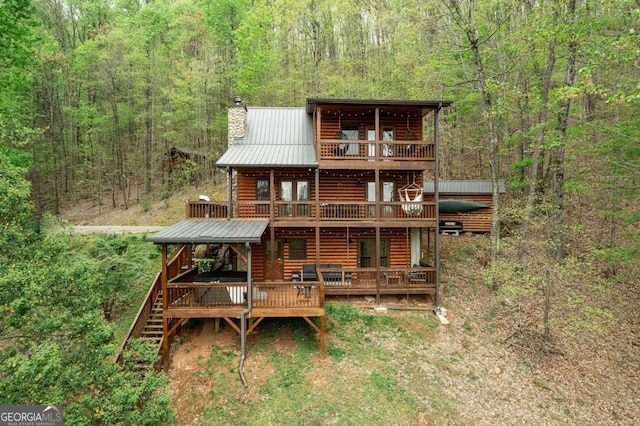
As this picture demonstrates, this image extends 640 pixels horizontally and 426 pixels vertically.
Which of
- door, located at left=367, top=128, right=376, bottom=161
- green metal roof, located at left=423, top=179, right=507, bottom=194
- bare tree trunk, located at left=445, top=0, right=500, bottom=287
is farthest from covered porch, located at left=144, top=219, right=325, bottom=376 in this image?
green metal roof, located at left=423, top=179, right=507, bottom=194

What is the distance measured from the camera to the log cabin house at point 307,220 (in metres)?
10.0

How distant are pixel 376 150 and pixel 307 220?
4.03m

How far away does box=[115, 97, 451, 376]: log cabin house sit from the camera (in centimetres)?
1002

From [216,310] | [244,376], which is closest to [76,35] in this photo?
[216,310]

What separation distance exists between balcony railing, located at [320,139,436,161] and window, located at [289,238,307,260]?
158 inches

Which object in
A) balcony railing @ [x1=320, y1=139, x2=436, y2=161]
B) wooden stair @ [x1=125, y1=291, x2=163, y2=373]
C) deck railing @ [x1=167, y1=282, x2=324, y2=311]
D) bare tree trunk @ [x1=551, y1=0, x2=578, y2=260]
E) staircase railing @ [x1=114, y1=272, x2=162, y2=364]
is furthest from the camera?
balcony railing @ [x1=320, y1=139, x2=436, y2=161]

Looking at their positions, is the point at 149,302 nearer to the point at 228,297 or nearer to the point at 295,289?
the point at 228,297

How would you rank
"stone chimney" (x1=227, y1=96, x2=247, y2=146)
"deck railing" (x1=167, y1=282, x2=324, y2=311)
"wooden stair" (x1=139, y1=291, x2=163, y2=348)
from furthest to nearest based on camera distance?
"stone chimney" (x1=227, y1=96, x2=247, y2=146) → "deck railing" (x1=167, y1=282, x2=324, y2=311) → "wooden stair" (x1=139, y1=291, x2=163, y2=348)

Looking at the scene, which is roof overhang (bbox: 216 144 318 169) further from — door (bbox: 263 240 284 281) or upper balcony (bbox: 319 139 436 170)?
door (bbox: 263 240 284 281)

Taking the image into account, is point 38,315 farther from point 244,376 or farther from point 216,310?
point 244,376

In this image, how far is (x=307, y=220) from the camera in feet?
40.4

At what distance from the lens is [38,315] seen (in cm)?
544

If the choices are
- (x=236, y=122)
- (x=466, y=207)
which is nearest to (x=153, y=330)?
(x=236, y=122)

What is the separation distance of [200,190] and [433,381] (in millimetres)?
20444
